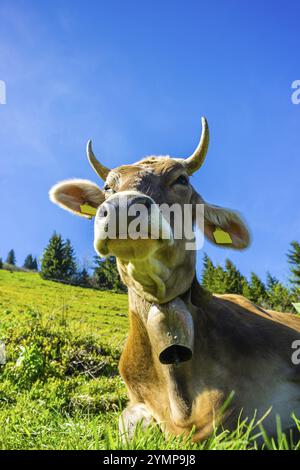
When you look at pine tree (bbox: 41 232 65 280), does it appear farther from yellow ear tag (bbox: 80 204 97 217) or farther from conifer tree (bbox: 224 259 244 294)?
yellow ear tag (bbox: 80 204 97 217)

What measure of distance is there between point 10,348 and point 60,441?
628cm

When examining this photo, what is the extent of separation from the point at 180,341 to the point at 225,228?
4.98 feet

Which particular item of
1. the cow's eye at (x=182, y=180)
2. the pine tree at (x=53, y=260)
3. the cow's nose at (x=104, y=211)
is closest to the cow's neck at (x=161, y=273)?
the cow's nose at (x=104, y=211)

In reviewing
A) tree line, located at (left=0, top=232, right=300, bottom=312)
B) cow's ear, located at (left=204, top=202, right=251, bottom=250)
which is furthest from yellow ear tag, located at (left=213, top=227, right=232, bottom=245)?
tree line, located at (left=0, top=232, right=300, bottom=312)

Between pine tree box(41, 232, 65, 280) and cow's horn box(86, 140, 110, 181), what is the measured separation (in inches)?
2528

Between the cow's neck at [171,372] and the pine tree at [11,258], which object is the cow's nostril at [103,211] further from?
the pine tree at [11,258]

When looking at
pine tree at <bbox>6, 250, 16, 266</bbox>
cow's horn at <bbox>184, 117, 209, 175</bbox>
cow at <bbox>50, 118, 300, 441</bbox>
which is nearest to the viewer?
cow at <bbox>50, 118, 300, 441</bbox>

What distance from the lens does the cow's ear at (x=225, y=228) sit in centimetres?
424

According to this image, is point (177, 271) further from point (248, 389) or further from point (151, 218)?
point (248, 389)

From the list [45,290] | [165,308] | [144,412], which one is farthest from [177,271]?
[45,290]

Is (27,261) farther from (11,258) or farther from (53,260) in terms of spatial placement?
(53,260)

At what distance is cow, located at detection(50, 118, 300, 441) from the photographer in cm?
306

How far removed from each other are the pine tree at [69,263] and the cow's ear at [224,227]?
206 ft

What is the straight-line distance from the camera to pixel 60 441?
114 inches
